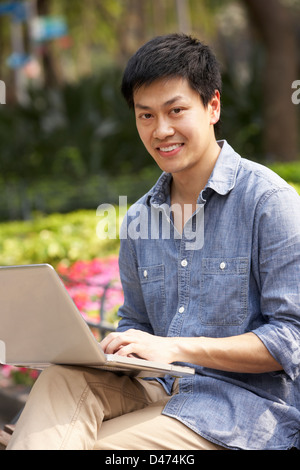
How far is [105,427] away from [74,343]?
334mm

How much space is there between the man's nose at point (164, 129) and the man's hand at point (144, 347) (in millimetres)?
651

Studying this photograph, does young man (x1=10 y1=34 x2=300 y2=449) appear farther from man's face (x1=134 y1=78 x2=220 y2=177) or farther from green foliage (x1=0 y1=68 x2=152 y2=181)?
green foliage (x1=0 y1=68 x2=152 y2=181)

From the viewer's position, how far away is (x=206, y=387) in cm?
218

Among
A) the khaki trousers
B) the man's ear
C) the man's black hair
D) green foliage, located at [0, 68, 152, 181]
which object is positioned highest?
green foliage, located at [0, 68, 152, 181]

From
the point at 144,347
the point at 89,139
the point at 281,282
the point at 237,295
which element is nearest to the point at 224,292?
the point at 237,295

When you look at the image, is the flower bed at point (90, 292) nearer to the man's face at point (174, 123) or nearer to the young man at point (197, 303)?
the young man at point (197, 303)

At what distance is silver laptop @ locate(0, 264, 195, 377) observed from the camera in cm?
192

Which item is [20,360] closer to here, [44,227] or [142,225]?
[142,225]

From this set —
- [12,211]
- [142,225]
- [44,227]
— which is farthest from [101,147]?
[142,225]

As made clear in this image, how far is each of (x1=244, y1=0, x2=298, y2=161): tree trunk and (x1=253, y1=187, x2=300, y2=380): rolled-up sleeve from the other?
8632 mm

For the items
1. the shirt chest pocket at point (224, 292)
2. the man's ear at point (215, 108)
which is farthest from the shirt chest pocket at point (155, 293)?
the man's ear at point (215, 108)

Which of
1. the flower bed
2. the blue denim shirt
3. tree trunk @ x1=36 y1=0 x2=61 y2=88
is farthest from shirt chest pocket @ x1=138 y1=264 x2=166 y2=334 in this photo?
tree trunk @ x1=36 y1=0 x2=61 y2=88

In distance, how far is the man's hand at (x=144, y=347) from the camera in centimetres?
208
